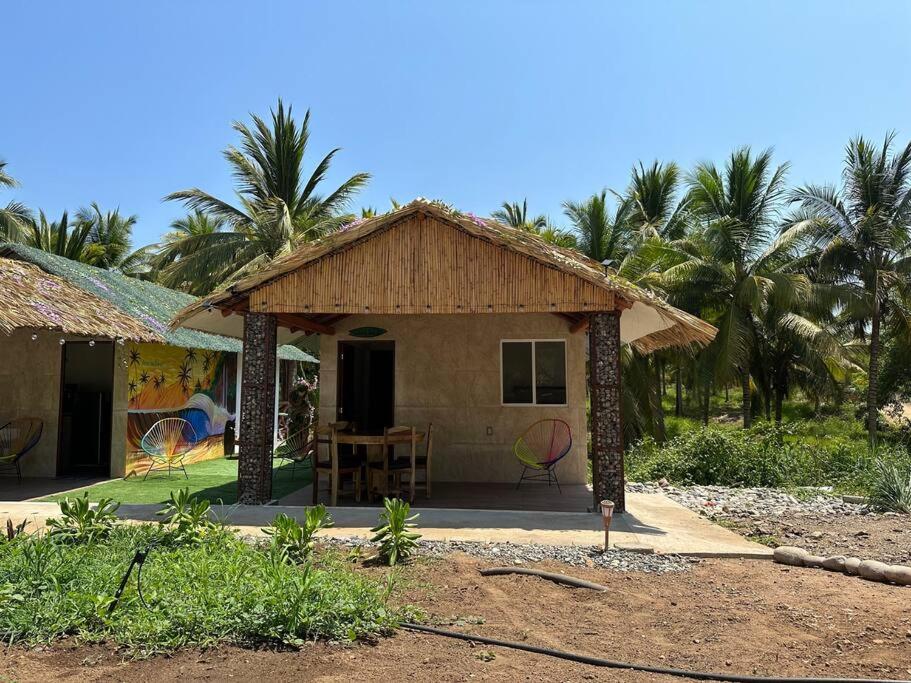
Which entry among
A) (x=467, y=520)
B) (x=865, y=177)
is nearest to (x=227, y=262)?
(x=467, y=520)

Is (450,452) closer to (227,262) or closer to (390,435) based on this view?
(390,435)

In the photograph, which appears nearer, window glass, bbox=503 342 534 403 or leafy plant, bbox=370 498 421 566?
leafy plant, bbox=370 498 421 566

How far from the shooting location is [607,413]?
7.73 m

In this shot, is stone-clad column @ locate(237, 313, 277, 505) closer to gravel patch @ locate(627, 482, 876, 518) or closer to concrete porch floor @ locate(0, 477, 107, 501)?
concrete porch floor @ locate(0, 477, 107, 501)

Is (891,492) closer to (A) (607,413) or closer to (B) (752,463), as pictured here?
(B) (752,463)

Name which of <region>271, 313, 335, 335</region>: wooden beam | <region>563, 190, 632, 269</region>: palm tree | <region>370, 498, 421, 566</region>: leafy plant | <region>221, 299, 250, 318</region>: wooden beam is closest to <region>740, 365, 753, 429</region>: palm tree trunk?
<region>563, 190, 632, 269</region>: palm tree

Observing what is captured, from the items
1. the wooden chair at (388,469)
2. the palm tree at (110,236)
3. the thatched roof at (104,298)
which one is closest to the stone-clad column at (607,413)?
the wooden chair at (388,469)

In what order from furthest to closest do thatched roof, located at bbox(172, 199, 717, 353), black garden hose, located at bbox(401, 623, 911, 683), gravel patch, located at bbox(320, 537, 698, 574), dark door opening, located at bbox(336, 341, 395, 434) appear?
dark door opening, located at bbox(336, 341, 395, 434)
thatched roof, located at bbox(172, 199, 717, 353)
gravel patch, located at bbox(320, 537, 698, 574)
black garden hose, located at bbox(401, 623, 911, 683)

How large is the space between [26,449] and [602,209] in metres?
17.2

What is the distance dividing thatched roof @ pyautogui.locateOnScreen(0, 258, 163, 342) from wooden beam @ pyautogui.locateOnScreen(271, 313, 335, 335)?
8.90 feet

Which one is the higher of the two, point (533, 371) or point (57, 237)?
point (57, 237)

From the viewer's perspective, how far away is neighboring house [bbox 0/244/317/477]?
10.0 meters

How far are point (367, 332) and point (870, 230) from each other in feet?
54.7

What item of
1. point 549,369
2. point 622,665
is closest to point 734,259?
point 549,369
